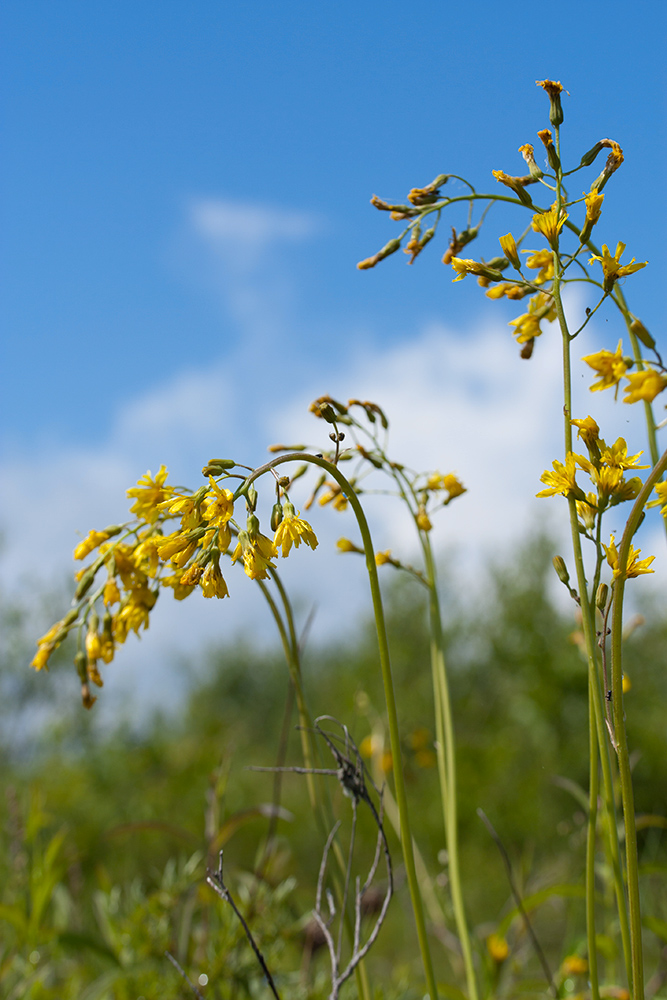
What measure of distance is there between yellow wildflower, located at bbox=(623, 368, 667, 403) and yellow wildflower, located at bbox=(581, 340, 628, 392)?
4 cm

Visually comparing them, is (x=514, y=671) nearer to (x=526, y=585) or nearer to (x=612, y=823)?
(x=526, y=585)

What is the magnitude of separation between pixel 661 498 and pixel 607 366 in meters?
0.21

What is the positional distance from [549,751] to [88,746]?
774cm

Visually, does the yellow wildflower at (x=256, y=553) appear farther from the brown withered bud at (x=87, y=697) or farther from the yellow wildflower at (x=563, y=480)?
the brown withered bud at (x=87, y=697)

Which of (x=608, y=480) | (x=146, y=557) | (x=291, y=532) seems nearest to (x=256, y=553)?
(x=291, y=532)

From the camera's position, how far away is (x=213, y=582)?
1.21 meters

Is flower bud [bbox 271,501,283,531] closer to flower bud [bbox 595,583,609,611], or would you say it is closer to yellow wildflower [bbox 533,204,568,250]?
flower bud [bbox 595,583,609,611]

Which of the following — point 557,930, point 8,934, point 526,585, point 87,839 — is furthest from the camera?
point 526,585

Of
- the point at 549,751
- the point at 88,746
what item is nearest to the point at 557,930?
the point at 549,751

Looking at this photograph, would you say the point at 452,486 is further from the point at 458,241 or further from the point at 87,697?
the point at 87,697

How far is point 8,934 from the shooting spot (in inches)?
102

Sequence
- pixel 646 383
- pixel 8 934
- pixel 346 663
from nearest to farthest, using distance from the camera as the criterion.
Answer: pixel 646 383
pixel 8 934
pixel 346 663

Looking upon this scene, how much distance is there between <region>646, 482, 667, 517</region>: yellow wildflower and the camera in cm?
107

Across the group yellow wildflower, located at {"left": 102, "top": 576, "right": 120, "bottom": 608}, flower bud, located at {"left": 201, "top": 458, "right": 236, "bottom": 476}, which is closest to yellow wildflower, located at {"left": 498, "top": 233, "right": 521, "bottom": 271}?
flower bud, located at {"left": 201, "top": 458, "right": 236, "bottom": 476}
